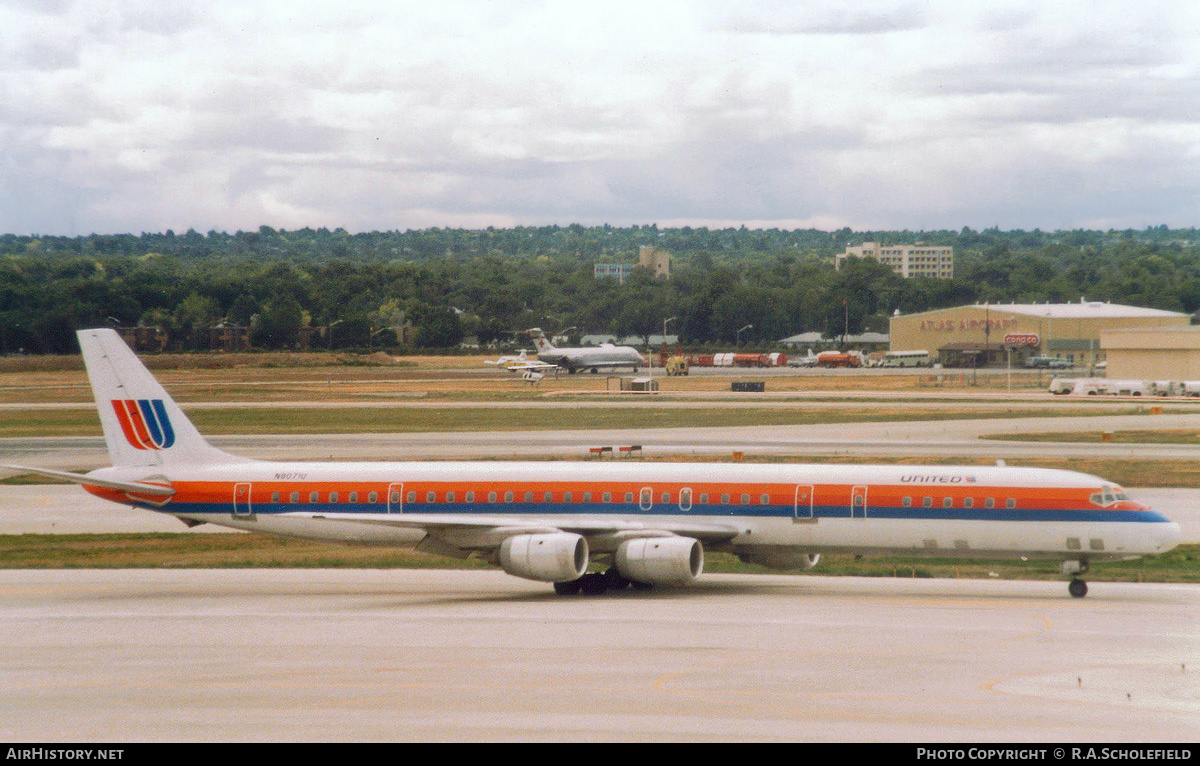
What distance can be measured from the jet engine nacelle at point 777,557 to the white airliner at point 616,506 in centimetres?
6

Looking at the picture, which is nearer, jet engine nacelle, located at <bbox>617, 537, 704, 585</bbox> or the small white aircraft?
jet engine nacelle, located at <bbox>617, 537, 704, 585</bbox>

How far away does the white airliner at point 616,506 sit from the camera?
33781mm

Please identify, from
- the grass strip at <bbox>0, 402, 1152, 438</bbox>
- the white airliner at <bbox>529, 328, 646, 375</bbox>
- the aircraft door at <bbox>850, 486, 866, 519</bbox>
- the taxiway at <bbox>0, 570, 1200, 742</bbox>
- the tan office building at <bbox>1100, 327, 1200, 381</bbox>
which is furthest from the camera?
the white airliner at <bbox>529, 328, 646, 375</bbox>

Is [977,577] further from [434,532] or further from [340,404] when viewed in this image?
[340,404]

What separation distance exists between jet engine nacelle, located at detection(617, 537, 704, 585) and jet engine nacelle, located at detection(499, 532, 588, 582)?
1110mm

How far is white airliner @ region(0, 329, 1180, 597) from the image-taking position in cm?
3378

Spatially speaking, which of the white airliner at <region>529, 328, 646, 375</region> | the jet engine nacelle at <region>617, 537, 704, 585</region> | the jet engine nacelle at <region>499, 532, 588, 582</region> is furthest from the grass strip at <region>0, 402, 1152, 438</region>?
the white airliner at <region>529, 328, 646, 375</region>

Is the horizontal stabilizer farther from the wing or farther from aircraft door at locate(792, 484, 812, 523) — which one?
aircraft door at locate(792, 484, 812, 523)

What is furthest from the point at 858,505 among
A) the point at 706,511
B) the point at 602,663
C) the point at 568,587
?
the point at 602,663

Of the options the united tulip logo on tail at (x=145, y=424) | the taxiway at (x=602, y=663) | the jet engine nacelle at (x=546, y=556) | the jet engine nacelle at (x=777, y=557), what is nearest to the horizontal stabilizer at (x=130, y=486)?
the united tulip logo on tail at (x=145, y=424)

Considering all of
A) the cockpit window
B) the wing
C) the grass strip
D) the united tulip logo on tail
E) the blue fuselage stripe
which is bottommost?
the grass strip

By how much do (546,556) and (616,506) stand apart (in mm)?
3092

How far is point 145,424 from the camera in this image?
39500 millimetres

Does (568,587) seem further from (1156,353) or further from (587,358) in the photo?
(587,358)
